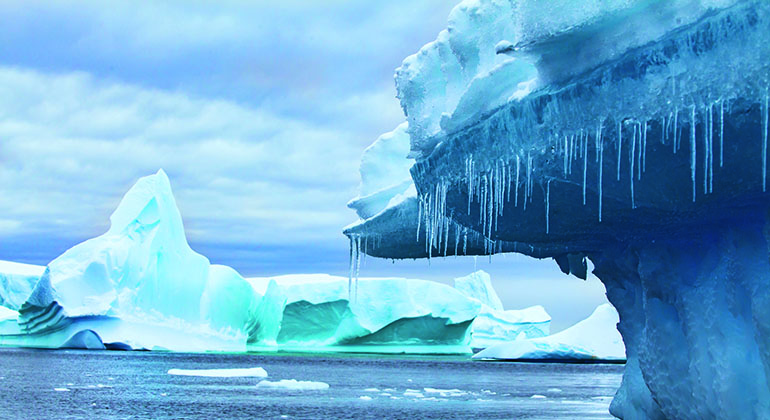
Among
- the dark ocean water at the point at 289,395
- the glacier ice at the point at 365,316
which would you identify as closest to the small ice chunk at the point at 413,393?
the dark ocean water at the point at 289,395

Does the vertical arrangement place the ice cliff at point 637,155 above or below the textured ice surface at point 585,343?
above

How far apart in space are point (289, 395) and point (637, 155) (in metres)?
13.4

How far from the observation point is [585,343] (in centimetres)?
4088

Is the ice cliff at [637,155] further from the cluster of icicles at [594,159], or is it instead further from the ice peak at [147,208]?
the ice peak at [147,208]

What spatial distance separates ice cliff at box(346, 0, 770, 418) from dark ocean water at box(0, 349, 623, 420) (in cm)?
620

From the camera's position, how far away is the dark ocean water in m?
14.4

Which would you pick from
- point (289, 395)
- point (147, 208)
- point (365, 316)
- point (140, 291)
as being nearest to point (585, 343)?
point (365, 316)

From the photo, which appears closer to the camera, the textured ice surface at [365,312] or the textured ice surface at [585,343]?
the textured ice surface at [365,312]

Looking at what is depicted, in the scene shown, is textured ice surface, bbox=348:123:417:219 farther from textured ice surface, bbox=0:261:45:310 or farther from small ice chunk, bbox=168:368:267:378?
textured ice surface, bbox=0:261:45:310

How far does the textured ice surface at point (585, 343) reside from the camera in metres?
40.1

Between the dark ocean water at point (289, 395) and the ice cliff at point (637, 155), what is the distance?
6199 mm

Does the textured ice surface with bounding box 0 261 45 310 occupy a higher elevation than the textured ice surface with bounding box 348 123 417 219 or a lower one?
lower

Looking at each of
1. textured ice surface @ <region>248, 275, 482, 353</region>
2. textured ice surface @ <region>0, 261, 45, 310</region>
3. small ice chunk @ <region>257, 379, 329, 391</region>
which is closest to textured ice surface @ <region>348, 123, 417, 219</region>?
small ice chunk @ <region>257, 379, 329, 391</region>

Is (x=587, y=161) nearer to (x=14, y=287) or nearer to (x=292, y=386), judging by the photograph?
(x=292, y=386)
